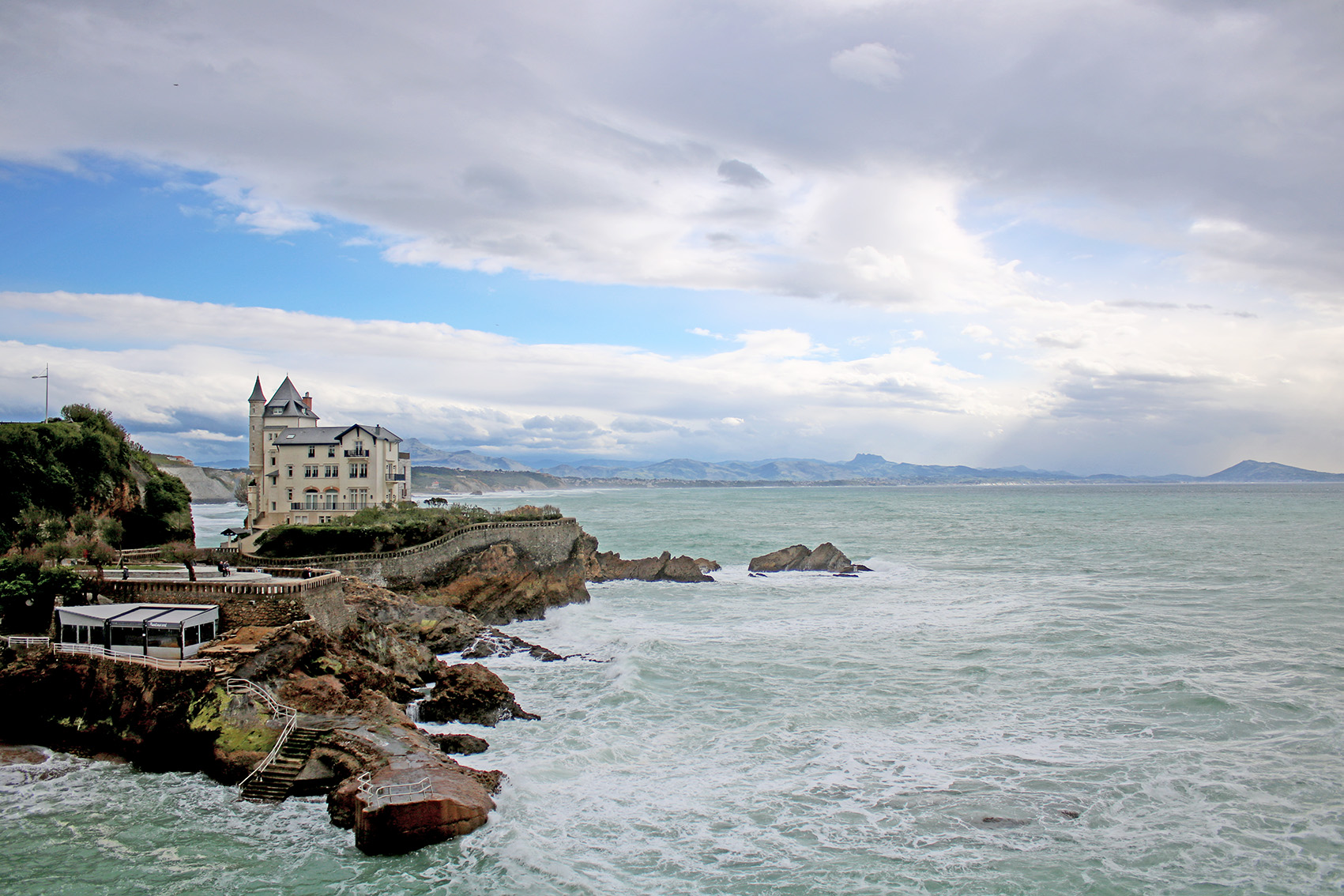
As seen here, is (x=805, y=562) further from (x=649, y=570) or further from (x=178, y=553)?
(x=178, y=553)

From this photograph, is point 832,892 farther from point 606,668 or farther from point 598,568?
point 598,568

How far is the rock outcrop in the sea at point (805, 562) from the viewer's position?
55.0 metres

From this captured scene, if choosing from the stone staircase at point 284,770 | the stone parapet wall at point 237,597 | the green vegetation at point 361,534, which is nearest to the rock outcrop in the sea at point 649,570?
the green vegetation at point 361,534

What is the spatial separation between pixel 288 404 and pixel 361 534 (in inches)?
774

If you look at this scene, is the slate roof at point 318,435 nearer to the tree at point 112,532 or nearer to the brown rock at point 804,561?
the tree at point 112,532

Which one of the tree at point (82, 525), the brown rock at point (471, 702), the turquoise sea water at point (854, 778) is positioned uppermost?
the tree at point (82, 525)

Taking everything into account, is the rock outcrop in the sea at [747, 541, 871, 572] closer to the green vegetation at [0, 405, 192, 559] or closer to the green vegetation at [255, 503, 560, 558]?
the green vegetation at [255, 503, 560, 558]

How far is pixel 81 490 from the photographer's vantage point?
114ft

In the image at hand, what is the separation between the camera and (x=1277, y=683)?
24.0m

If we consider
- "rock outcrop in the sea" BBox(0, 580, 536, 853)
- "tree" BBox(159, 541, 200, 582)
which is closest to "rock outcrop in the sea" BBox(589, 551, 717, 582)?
"tree" BBox(159, 541, 200, 582)

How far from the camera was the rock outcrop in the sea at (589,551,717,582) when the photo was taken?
→ 51.0 metres

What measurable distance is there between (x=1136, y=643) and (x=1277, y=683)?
536cm

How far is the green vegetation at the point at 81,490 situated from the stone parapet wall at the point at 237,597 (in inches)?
274

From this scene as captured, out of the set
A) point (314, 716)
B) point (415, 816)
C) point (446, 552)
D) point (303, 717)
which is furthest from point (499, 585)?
point (415, 816)
